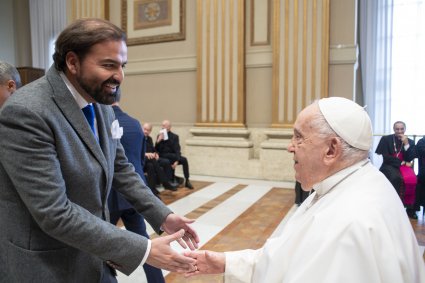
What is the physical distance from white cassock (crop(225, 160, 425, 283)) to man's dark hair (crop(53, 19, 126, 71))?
97 cm

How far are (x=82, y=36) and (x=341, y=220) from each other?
1.05 meters

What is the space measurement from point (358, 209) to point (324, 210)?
12 centimetres

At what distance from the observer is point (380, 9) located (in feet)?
27.8

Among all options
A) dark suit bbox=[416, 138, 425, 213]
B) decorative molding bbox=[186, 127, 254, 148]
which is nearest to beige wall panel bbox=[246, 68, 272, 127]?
decorative molding bbox=[186, 127, 254, 148]

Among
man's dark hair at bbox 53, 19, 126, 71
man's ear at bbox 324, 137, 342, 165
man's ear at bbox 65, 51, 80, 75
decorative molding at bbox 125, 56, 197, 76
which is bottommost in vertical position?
man's ear at bbox 324, 137, 342, 165

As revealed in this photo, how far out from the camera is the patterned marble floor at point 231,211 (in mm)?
3936

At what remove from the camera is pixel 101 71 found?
4.33 feet

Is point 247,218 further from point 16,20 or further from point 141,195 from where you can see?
point 16,20

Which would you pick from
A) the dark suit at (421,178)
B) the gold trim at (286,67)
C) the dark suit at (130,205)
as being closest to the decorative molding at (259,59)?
the gold trim at (286,67)

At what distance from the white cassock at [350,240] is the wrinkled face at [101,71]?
0.86 metres

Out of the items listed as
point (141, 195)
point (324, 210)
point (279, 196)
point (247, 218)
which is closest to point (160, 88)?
point (279, 196)

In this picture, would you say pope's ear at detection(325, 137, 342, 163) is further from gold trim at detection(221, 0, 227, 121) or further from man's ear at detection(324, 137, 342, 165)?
gold trim at detection(221, 0, 227, 121)

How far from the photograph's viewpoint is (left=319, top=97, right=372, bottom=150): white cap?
4.52ft

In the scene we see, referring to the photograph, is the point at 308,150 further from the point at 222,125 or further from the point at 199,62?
the point at 199,62
